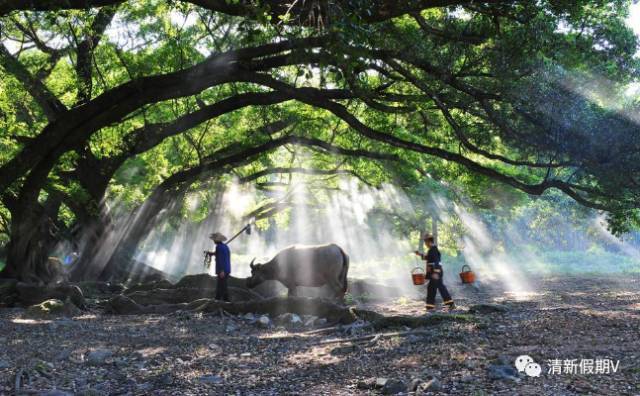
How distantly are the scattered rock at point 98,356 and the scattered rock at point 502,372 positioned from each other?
5.09m

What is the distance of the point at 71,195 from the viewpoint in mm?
18094

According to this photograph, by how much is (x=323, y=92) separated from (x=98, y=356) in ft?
26.3

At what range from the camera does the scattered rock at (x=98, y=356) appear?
318 inches

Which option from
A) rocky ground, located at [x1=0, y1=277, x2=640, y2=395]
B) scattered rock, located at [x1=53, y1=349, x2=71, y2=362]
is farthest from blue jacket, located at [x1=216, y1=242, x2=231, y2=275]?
scattered rock, located at [x1=53, y1=349, x2=71, y2=362]

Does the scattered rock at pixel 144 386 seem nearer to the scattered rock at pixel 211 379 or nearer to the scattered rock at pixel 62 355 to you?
the scattered rock at pixel 211 379

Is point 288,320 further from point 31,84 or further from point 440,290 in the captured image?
point 31,84

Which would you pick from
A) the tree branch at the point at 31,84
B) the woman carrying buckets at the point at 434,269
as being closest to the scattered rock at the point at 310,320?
the woman carrying buckets at the point at 434,269

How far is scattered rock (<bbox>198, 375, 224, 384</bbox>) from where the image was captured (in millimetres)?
7096

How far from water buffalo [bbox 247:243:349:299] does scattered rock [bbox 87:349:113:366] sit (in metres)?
8.51

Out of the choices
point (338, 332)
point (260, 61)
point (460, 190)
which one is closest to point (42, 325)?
point (338, 332)

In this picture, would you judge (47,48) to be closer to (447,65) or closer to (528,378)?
(447,65)

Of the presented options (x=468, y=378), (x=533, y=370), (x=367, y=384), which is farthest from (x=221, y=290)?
(x=533, y=370)

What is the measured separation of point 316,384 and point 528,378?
2.31m

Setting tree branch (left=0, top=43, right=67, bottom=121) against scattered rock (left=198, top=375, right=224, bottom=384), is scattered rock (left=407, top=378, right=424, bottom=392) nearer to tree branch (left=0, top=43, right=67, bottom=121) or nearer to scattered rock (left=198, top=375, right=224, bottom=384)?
scattered rock (left=198, top=375, right=224, bottom=384)
